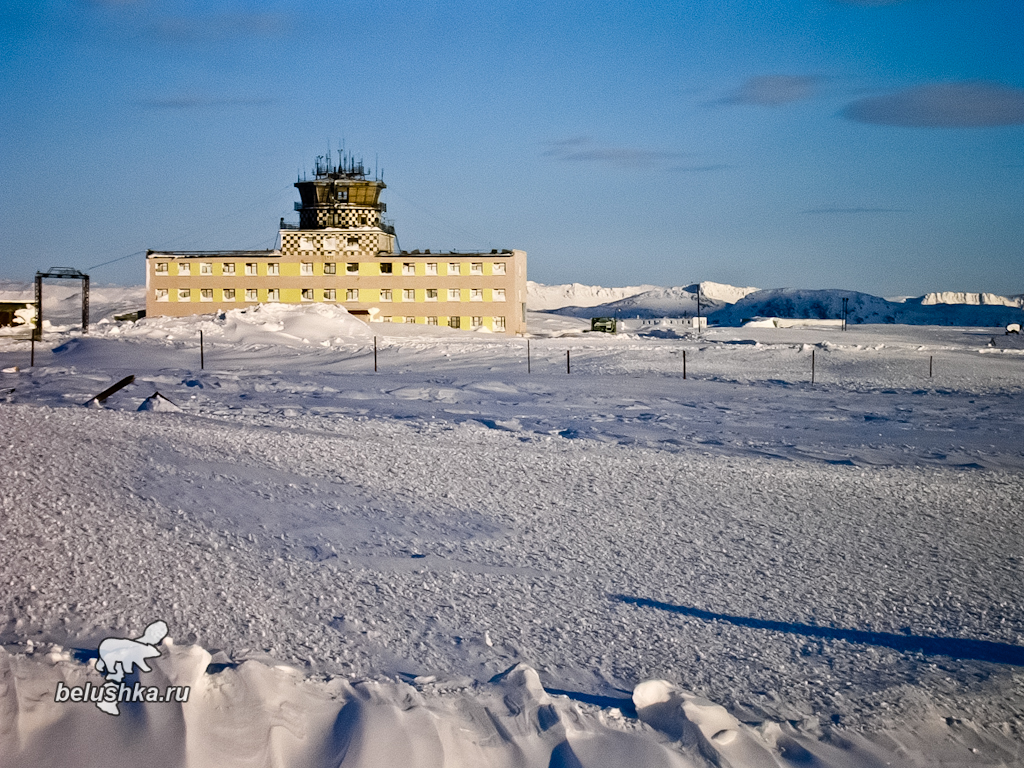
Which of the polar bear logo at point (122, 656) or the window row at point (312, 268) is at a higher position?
the window row at point (312, 268)

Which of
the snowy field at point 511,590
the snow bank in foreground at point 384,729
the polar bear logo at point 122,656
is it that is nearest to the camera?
the snow bank in foreground at point 384,729

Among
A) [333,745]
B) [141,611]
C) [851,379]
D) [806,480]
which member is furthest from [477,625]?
[851,379]

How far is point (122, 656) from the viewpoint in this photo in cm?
503

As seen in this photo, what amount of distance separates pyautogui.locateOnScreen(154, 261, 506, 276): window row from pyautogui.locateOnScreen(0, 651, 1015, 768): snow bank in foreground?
196ft

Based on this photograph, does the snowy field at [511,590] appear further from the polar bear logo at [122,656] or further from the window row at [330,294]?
the window row at [330,294]

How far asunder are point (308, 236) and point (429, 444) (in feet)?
180

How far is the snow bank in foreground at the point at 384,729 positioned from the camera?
422 cm

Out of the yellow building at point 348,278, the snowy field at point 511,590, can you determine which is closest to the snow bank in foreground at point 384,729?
the snowy field at point 511,590

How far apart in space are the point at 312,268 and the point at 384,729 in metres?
62.8

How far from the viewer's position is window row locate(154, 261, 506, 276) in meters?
64.0
